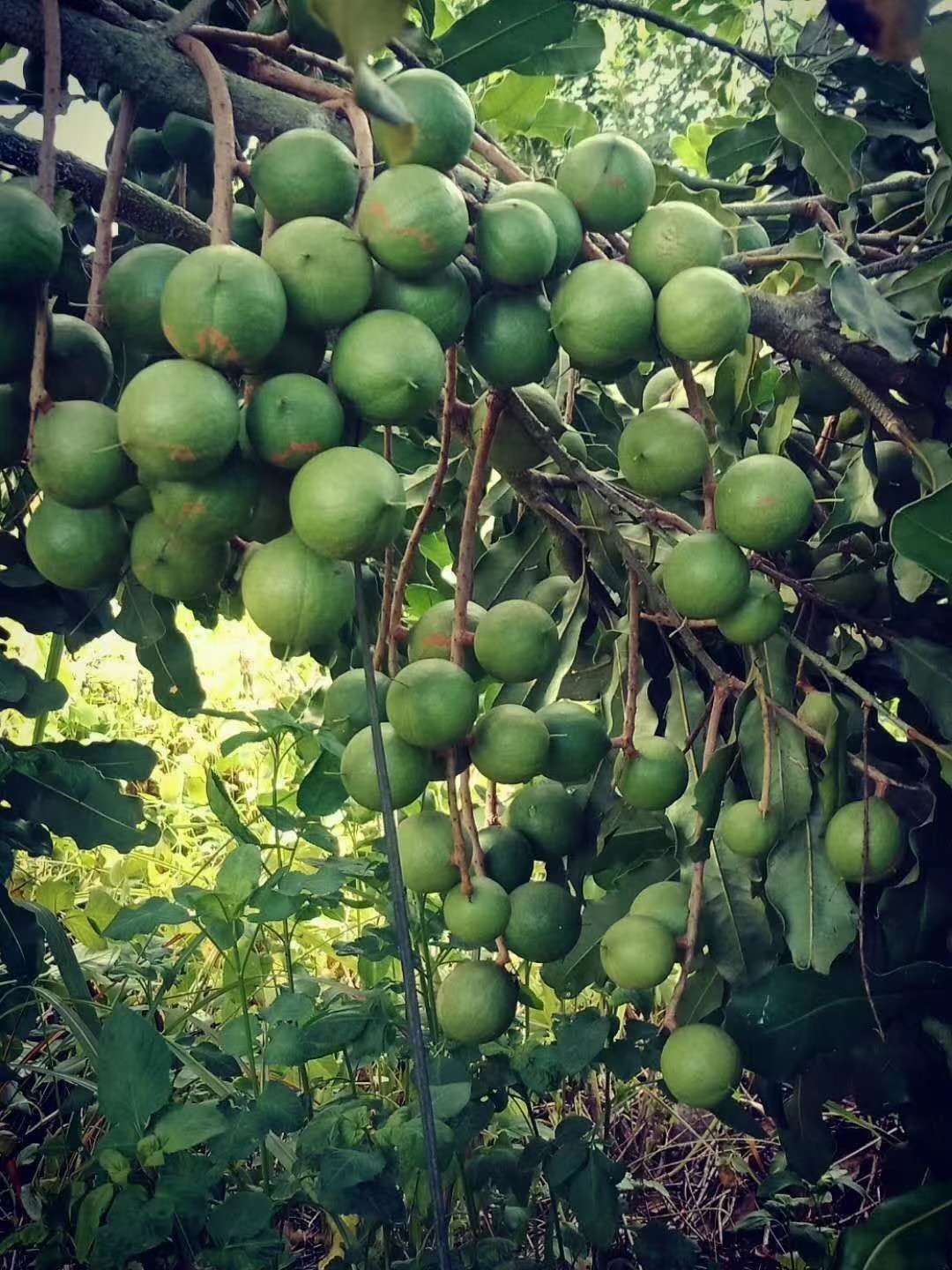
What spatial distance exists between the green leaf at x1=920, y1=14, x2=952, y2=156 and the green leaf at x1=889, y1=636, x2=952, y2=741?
1.77ft

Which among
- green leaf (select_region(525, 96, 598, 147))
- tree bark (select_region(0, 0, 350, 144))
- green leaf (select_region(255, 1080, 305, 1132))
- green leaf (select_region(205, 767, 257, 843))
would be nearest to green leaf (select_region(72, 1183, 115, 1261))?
green leaf (select_region(255, 1080, 305, 1132))

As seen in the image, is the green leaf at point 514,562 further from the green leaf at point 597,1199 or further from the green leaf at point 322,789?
the green leaf at point 597,1199

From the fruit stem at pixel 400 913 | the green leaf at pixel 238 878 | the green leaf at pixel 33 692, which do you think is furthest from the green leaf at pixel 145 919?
the fruit stem at pixel 400 913

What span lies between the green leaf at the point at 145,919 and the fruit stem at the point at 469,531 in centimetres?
59

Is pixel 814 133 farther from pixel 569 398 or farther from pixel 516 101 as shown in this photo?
pixel 516 101

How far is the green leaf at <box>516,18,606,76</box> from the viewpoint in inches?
64.7

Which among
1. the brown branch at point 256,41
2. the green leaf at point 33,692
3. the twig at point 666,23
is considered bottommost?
the green leaf at point 33,692

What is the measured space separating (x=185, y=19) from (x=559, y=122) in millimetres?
1201

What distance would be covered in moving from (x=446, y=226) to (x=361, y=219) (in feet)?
0.23

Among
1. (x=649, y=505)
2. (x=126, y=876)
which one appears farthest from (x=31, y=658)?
(x=649, y=505)

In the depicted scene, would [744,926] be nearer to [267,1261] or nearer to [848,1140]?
[267,1261]

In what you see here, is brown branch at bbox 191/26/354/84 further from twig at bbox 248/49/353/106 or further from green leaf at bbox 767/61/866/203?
green leaf at bbox 767/61/866/203

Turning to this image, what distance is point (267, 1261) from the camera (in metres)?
1.29

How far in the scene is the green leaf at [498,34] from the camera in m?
1.30
